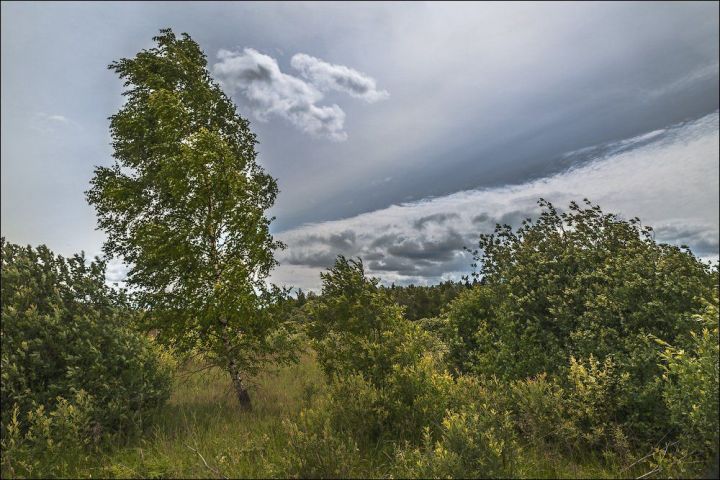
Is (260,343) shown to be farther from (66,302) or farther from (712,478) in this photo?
(712,478)

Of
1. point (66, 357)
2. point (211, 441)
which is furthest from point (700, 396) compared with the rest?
point (66, 357)

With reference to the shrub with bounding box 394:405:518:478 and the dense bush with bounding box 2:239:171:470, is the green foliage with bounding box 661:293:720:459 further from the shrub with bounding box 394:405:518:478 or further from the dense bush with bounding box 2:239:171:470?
the dense bush with bounding box 2:239:171:470

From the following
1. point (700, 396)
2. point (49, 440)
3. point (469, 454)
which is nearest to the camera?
point (469, 454)

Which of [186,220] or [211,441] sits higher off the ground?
[186,220]

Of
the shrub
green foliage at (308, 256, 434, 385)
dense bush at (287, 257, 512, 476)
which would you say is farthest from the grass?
green foliage at (308, 256, 434, 385)

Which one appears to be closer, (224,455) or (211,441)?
(224,455)

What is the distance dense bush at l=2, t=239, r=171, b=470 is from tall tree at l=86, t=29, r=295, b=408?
5.03 ft

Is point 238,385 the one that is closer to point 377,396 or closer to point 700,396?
point 377,396

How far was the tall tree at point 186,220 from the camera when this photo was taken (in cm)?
890

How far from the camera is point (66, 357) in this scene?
631cm

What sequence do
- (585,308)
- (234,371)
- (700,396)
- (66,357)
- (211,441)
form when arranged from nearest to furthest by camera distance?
(700,396), (66,357), (211,441), (585,308), (234,371)

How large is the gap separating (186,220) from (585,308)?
30.5ft

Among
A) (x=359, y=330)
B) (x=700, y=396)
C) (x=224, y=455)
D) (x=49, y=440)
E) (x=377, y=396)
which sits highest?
(x=359, y=330)

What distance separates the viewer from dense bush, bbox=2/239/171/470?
5828 millimetres
